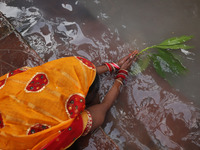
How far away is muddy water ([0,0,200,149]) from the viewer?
1.42 m

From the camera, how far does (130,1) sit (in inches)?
79.0

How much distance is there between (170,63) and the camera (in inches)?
60.2

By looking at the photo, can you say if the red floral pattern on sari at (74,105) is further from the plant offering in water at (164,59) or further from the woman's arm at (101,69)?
the plant offering in water at (164,59)

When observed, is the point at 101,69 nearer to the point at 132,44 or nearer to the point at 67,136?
the point at 132,44

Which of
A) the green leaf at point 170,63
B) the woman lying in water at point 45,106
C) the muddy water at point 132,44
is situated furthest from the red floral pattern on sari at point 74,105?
the green leaf at point 170,63

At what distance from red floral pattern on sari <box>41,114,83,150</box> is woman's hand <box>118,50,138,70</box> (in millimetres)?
730

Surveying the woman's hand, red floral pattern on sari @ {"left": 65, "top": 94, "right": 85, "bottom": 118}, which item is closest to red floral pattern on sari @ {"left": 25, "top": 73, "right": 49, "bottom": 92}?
red floral pattern on sari @ {"left": 65, "top": 94, "right": 85, "bottom": 118}

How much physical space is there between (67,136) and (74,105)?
0.61ft

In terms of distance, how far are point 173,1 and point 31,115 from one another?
1.98m

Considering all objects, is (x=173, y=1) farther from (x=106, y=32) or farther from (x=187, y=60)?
(x=106, y=32)

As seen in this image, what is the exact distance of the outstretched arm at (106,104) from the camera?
1.20 m

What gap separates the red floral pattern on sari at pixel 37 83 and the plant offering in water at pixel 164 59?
3.04 feet

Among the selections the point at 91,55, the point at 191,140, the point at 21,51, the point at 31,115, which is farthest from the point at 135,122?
the point at 21,51

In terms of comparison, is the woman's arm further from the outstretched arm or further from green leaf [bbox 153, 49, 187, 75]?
green leaf [bbox 153, 49, 187, 75]
